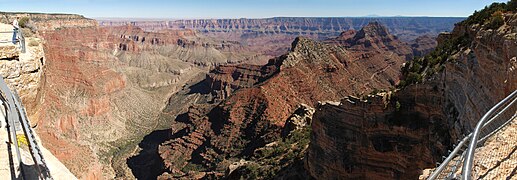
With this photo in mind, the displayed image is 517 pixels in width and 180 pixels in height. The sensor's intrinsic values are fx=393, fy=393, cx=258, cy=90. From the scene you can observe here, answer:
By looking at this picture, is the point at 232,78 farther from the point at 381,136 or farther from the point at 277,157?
the point at 381,136

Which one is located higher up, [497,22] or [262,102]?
[497,22]

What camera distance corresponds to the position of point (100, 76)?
92.1 metres

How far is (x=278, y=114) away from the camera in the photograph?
201ft

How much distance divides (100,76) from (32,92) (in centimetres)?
8596

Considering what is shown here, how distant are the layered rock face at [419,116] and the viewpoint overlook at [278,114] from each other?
70 mm

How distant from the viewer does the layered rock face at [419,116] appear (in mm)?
15411

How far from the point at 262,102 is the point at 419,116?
139 ft

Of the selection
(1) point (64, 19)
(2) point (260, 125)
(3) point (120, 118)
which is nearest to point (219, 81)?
(3) point (120, 118)

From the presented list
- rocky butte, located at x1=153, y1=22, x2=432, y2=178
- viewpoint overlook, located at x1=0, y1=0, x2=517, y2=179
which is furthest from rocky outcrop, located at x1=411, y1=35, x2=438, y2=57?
rocky butte, located at x1=153, y1=22, x2=432, y2=178

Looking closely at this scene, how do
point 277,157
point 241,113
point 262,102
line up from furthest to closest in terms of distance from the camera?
point 262,102, point 241,113, point 277,157

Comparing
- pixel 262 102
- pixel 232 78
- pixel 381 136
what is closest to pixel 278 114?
pixel 262 102

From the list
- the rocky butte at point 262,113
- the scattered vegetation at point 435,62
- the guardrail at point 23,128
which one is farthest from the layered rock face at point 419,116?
the guardrail at point 23,128

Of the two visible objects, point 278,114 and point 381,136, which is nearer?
point 381,136

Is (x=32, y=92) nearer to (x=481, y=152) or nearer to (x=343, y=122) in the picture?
(x=481, y=152)
